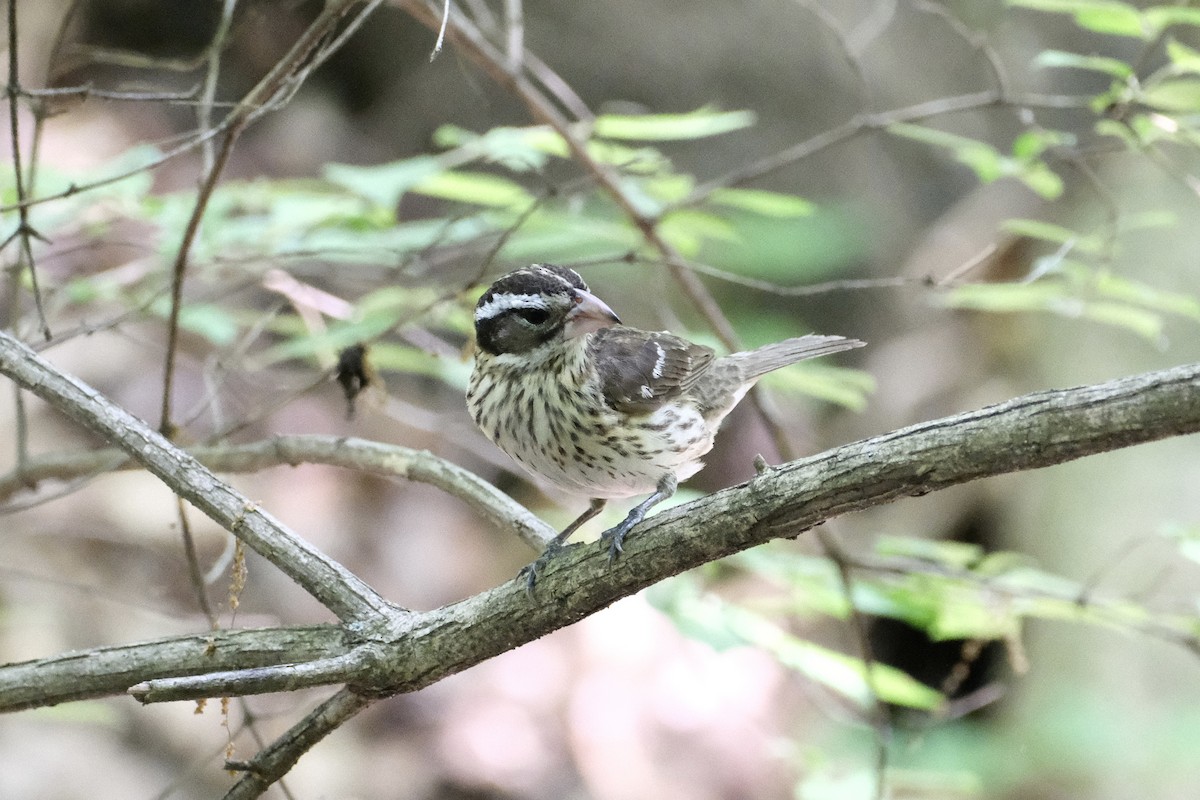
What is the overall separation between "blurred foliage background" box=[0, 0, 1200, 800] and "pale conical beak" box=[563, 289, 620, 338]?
0.41 metres

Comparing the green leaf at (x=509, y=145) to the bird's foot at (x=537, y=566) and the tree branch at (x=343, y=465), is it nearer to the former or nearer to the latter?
the tree branch at (x=343, y=465)

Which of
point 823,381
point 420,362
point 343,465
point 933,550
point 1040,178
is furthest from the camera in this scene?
point 420,362

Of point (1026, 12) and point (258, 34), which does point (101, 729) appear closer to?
point (258, 34)

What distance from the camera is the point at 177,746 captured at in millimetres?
5660

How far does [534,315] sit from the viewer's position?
121 inches

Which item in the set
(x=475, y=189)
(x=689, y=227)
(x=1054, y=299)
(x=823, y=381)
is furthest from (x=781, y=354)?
(x=475, y=189)

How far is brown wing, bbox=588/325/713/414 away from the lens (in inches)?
123

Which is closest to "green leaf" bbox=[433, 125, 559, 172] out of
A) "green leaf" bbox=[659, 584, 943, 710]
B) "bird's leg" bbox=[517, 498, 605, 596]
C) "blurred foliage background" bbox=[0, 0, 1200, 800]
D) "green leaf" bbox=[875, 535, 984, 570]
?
"blurred foliage background" bbox=[0, 0, 1200, 800]

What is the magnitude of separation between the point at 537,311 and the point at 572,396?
25 cm

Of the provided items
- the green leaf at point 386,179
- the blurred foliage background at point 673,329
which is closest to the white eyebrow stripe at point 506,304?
the blurred foliage background at point 673,329

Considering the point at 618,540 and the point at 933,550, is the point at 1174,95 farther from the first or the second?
the point at 618,540

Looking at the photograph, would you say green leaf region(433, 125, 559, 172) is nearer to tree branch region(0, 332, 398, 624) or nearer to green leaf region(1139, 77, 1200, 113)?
tree branch region(0, 332, 398, 624)

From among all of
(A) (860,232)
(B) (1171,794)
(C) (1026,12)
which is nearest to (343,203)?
(B) (1171,794)

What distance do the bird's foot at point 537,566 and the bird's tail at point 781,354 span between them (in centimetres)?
99
